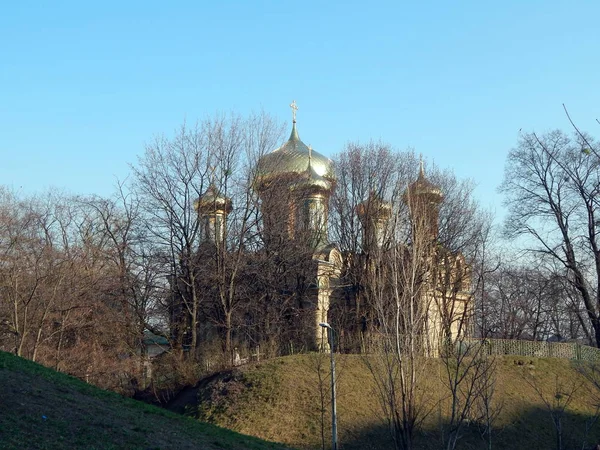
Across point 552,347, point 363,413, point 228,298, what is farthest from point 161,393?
point 552,347

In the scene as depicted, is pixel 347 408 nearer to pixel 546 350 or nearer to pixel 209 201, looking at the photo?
pixel 209 201

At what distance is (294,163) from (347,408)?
1649 centimetres

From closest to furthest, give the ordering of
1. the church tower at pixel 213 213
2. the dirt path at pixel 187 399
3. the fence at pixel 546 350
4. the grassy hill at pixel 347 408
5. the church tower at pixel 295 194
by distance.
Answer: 1. the grassy hill at pixel 347 408
2. the dirt path at pixel 187 399
3. the church tower at pixel 213 213
4. the church tower at pixel 295 194
5. the fence at pixel 546 350

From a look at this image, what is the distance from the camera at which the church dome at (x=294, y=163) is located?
102 ft

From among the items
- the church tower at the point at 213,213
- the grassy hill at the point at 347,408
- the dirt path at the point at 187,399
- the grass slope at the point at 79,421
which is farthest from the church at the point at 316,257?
the grass slope at the point at 79,421

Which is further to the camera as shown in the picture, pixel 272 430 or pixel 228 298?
pixel 228 298

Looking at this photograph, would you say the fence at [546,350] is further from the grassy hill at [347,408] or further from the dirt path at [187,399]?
the dirt path at [187,399]

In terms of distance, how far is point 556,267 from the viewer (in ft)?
112

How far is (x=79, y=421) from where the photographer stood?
44.4 feet

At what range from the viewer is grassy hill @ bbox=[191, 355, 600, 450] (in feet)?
73.7

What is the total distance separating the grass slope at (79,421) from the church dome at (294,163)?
15.3m

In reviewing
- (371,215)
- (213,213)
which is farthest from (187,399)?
(371,215)

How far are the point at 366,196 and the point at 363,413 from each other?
1149 cm

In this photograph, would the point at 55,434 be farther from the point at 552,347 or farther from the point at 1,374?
the point at 552,347
